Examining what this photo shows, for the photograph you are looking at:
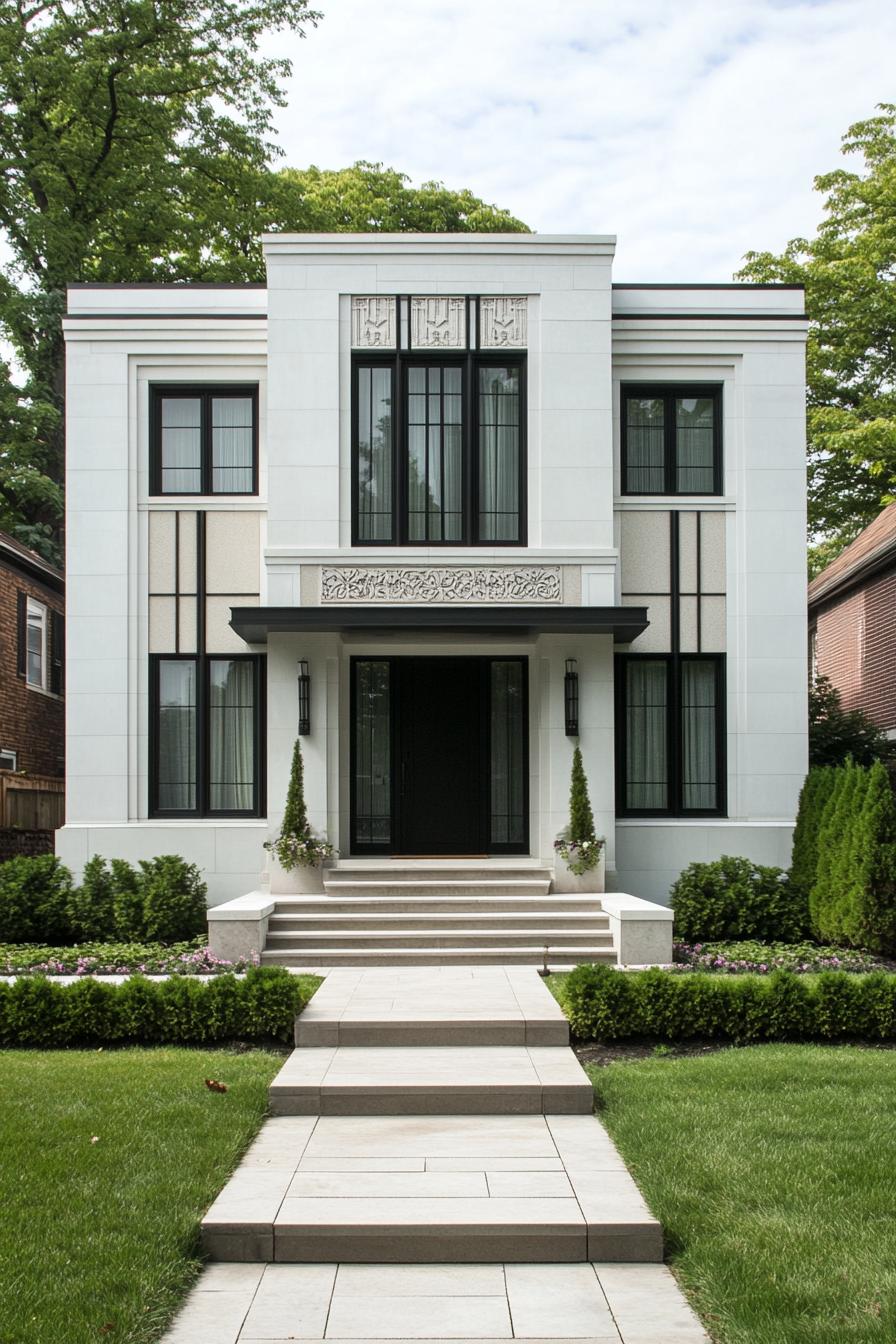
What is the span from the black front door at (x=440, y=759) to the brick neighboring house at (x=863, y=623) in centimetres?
759

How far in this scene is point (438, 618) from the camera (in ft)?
43.6

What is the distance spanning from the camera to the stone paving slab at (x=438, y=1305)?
4504 mm

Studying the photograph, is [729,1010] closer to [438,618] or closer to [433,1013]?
[433,1013]

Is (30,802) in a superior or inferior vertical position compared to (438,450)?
inferior

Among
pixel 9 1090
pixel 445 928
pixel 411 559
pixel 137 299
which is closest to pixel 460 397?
pixel 411 559

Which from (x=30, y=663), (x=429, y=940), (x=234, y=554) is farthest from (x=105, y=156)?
(x=429, y=940)

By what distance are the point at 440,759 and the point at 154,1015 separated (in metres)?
6.38

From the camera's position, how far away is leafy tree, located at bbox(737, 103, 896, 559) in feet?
79.3

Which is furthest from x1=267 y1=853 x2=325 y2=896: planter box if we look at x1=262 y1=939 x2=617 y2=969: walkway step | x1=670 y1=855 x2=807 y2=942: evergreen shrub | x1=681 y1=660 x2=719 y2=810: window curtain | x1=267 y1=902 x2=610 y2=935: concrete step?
x1=681 y1=660 x2=719 y2=810: window curtain

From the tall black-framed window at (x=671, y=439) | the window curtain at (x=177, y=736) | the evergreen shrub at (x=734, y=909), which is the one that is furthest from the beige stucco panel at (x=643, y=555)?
the window curtain at (x=177, y=736)

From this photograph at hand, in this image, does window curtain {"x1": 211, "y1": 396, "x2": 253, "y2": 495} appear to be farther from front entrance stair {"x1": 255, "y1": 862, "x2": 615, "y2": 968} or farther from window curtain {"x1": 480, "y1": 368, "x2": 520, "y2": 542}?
front entrance stair {"x1": 255, "y1": 862, "x2": 615, "y2": 968}

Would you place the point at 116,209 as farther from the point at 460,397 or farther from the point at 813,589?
the point at 813,589

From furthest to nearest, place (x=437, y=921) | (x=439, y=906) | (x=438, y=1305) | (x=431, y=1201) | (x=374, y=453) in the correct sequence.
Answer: (x=374, y=453) → (x=439, y=906) → (x=437, y=921) → (x=431, y=1201) → (x=438, y=1305)

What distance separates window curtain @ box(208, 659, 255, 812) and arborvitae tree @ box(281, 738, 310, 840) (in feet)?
3.73
